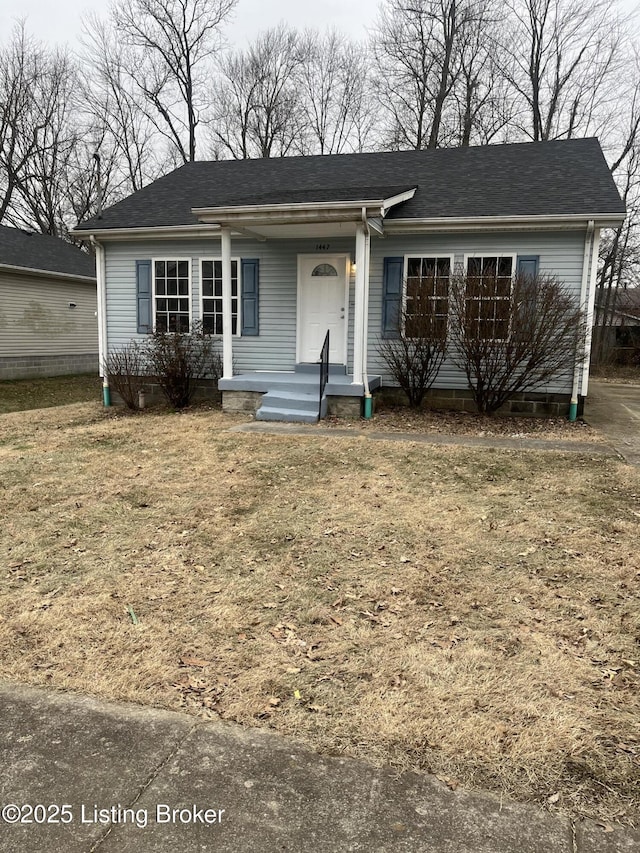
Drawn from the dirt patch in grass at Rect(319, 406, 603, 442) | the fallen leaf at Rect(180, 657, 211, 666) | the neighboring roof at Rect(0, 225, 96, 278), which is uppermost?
the neighboring roof at Rect(0, 225, 96, 278)

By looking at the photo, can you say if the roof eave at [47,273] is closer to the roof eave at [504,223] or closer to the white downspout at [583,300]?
the roof eave at [504,223]

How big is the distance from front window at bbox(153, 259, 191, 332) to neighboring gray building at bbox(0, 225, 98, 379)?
666 centimetres

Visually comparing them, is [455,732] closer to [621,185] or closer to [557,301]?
[557,301]

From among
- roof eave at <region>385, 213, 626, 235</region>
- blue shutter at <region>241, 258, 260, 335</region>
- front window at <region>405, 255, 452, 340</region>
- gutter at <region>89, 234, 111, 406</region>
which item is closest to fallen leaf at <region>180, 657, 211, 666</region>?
front window at <region>405, 255, 452, 340</region>

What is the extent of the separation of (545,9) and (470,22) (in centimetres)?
293

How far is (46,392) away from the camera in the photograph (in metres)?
13.6

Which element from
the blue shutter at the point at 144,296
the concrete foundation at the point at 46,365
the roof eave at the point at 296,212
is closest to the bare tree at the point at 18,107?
the concrete foundation at the point at 46,365

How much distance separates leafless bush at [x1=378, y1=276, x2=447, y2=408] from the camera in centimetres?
866

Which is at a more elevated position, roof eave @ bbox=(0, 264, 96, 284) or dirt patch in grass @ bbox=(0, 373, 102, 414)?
roof eave @ bbox=(0, 264, 96, 284)

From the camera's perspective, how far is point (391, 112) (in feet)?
76.6

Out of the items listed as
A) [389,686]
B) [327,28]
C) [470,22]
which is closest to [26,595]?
[389,686]

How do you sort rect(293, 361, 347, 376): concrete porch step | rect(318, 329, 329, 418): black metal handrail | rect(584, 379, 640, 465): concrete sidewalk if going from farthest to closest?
rect(293, 361, 347, 376): concrete porch step < rect(318, 329, 329, 418): black metal handrail < rect(584, 379, 640, 465): concrete sidewalk

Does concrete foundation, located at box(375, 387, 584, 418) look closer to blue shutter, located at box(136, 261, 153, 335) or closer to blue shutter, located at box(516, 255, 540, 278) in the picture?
blue shutter, located at box(516, 255, 540, 278)

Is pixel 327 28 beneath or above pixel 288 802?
above
